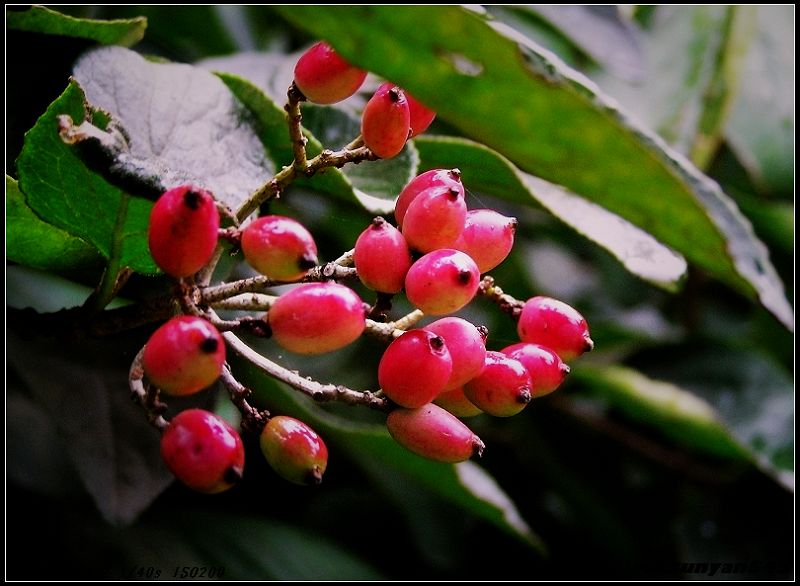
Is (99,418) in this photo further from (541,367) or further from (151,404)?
(541,367)

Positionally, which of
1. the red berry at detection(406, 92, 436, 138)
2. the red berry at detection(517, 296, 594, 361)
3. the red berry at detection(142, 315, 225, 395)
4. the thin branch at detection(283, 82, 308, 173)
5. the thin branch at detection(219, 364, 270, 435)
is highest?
the red berry at detection(406, 92, 436, 138)

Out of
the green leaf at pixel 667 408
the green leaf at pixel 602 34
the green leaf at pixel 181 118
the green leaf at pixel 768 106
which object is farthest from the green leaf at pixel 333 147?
the green leaf at pixel 768 106

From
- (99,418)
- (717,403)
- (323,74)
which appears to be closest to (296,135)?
(323,74)

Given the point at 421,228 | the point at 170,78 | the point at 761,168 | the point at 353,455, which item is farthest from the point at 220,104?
the point at 761,168

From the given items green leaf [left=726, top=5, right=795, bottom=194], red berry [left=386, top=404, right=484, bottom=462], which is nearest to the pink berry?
red berry [left=386, top=404, right=484, bottom=462]

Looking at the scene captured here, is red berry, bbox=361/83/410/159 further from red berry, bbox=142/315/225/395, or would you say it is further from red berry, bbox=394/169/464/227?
red berry, bbox=142/315/225/395

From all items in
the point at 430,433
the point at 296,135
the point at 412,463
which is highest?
the point at 296,135
